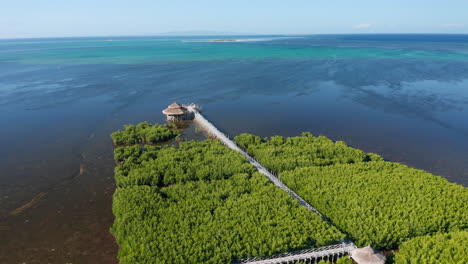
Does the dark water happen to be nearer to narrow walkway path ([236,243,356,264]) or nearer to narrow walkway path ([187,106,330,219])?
narrow walkway path ([187,106,330,219])

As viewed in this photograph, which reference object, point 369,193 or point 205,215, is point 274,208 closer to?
point 205,215

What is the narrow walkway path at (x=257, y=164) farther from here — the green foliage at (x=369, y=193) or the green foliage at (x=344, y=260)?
the green foliage at (x=344, y=260)

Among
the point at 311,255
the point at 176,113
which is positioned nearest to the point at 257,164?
the point at 311,255

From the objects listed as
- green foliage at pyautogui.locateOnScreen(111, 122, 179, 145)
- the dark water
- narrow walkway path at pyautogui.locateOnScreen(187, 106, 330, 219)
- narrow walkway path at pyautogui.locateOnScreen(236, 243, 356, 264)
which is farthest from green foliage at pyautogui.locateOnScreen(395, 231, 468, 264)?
green foliage at pyautogui.locateOnScreen(111, 122, 179, 145)

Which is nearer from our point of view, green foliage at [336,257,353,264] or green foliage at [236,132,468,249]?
green foliage at [336,257,353,264]

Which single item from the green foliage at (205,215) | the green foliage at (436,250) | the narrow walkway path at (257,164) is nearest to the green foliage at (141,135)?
the narrow walkway path at (257,164)

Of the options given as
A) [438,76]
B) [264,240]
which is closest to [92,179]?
[264,240]
